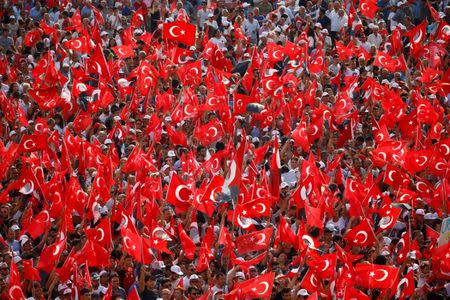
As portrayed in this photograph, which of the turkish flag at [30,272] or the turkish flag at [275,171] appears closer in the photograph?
the turkish flag at [30,272]

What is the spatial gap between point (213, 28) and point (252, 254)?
8072 millimetres

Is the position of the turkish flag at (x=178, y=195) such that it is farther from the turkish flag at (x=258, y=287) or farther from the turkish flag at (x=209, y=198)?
the turkish flag at (x=258, y=287)

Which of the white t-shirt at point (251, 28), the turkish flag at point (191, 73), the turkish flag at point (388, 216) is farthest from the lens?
the white t-shirt at point (251, 28)

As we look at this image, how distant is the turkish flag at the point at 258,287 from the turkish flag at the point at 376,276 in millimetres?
1100

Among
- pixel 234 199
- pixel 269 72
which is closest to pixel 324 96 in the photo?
pixel 269 72

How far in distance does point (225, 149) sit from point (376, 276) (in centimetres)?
417

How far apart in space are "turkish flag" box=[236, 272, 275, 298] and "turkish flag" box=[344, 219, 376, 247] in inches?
74.5

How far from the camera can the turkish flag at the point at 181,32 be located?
19641 mm

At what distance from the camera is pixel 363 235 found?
1458 centimetres

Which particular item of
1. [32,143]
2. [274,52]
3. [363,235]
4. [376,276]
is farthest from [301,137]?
[376,276]

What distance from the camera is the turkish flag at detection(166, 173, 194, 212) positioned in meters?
15.2

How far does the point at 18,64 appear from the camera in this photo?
20.8 meters

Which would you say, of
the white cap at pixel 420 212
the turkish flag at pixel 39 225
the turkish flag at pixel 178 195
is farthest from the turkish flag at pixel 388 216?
the turkish flag at pixel 39 225

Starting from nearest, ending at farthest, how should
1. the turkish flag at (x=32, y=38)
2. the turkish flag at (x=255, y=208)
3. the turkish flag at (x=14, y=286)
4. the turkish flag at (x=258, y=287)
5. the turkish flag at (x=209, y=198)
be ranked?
the turkish flag at (x=258, y=287)
the turkish flag at (x=14, y=286)
the turkish flag at (x=255, y=208)
the turkish flag at (x=209, y=198)
the turkish flag at (x=32, y=38)
